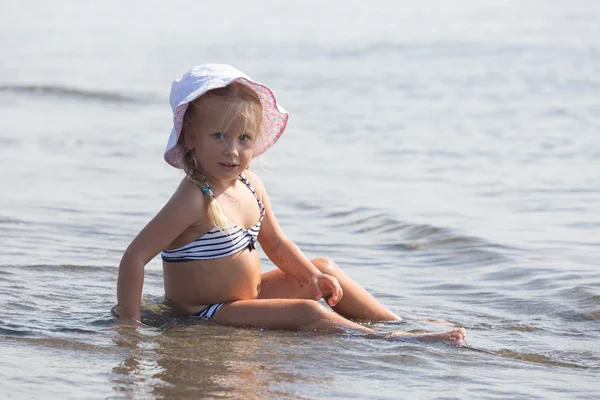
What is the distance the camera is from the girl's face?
13.7ft

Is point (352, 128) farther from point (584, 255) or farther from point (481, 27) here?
point (481, 27)

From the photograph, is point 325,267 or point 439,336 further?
point 325,267

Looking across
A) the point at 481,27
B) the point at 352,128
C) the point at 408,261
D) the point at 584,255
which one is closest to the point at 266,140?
the point at 408,261

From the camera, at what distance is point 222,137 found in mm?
4184

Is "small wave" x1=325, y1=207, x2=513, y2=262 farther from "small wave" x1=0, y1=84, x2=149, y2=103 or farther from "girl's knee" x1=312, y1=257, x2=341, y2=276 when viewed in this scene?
"small wave" x1=0, y1=84, x2=149, y2=103

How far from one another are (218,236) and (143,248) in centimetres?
33

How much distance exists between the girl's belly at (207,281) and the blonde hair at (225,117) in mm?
164

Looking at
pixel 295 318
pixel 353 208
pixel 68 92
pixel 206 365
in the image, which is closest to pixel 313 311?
A: pixel 295 318

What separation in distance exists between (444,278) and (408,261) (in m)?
0.43

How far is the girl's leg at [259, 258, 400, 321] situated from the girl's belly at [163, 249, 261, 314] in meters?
0.21

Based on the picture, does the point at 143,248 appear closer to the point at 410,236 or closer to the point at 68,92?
the point at 410,236

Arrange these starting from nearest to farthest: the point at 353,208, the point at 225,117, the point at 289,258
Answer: the point at 225,117 → the point at 289,258 → the point at 353,208

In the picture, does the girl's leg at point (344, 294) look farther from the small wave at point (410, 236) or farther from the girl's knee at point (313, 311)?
the small wave at point (410, 236)

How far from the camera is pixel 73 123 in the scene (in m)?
11.4
